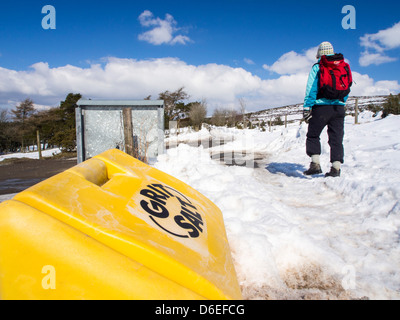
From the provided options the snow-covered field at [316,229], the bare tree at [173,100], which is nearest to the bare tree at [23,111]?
the bare tree at [173,100]

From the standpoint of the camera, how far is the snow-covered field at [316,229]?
1.41 meters

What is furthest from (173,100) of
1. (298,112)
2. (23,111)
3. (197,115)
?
(298,112)

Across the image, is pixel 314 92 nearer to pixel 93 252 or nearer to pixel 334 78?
pixel 334 78

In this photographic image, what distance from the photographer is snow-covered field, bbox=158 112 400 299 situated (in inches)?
55.4

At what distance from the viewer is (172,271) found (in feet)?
3.08

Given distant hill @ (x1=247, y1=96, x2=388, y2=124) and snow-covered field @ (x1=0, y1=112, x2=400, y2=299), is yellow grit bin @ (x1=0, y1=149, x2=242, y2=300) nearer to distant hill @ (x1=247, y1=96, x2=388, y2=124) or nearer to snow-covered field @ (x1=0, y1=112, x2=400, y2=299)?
snow-covered field @ (x1=0, y1=112, x2=400, y2=299)

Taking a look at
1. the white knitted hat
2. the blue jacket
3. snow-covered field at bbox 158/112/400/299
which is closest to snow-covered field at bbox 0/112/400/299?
snow-covered field at bbox 158/112/400/299

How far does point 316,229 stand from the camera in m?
2.11

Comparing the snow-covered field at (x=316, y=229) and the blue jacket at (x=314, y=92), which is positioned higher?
the blue jacket at (x=314, y=92)

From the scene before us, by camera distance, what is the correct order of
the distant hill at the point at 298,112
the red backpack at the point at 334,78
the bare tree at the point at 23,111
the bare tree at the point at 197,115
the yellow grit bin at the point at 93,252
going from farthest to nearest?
the distant hill at the point at 298,112, the bare tree at the point at 197,115, the bare tree at the point at 23,111, the red backpack at the point at 334,78, the yellow grit bin at the point at 93,252

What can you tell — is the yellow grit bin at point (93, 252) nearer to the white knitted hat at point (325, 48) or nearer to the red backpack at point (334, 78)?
the red backpack at point (334, 78)

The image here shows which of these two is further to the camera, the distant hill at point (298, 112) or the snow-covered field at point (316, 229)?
the distant hill at point (298, 112)
